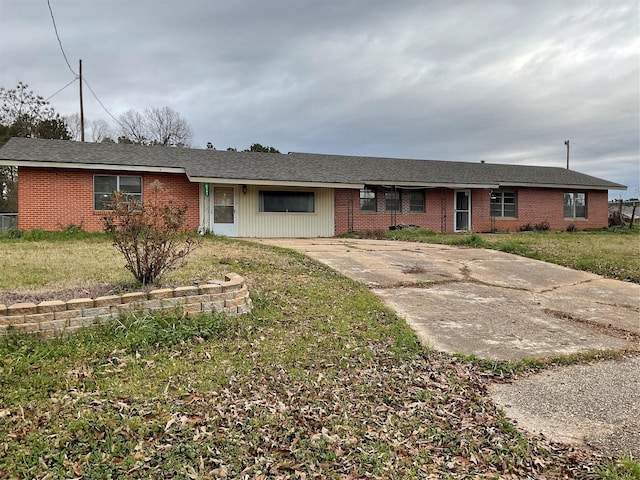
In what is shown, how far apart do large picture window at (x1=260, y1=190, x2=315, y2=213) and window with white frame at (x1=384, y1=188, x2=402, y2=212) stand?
3283mm

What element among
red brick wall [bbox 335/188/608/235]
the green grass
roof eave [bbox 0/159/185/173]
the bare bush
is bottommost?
the green grass

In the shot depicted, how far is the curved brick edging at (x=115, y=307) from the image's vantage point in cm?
365

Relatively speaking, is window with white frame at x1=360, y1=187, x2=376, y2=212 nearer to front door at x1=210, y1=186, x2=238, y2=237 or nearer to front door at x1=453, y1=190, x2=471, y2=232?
front door at x1=453, y1=190, x2=471, y2=232

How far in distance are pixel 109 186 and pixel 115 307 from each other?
436 inches

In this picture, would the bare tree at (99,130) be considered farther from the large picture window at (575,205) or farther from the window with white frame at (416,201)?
the large picture window at (575,205)

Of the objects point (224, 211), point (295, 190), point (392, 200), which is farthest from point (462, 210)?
point (224, 211)

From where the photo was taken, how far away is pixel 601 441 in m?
2.67

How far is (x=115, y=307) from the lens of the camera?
4.04 meters

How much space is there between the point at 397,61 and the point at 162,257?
11.5 m

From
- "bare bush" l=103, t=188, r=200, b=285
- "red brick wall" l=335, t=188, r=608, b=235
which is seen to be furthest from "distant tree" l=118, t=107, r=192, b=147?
"bare bush" l=103, t=188, r=200, b=285

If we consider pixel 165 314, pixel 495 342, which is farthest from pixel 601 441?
pixel 165 314

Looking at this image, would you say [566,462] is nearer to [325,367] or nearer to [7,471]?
[325,367]

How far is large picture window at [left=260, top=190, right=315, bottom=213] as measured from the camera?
610 inches

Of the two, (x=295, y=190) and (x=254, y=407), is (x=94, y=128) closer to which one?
(x=295, y=190)
